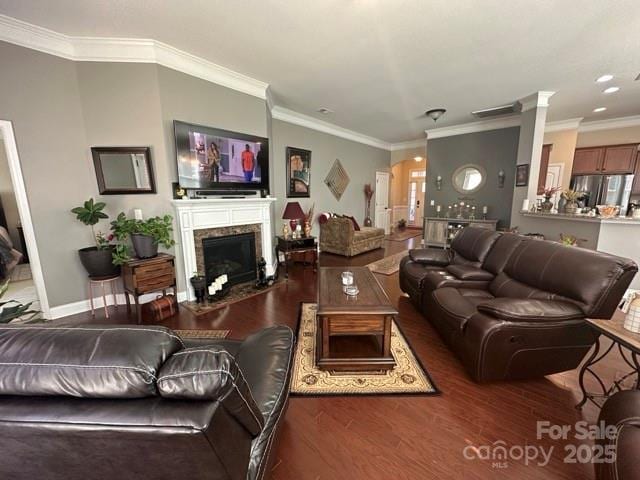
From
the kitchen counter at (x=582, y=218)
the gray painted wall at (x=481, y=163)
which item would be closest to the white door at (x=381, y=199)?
the gray painted wall at (x=481, y=163)

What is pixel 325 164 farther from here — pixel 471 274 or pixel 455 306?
pixel 455 306

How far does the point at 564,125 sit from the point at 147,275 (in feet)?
27.2

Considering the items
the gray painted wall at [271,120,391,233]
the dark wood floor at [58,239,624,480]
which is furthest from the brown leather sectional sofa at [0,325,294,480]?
the gray painted wall at [271,120,391,233]

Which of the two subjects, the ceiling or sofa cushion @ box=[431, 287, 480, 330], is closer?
sofa cushion @ box=[431, 287, 480, 330]

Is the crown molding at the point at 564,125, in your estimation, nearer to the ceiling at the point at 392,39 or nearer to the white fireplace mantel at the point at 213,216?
the ceiling at the point at 392,39

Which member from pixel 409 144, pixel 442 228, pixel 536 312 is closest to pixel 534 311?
pixel 536 312

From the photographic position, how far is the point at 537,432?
155 cm

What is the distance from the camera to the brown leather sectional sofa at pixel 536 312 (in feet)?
5.59

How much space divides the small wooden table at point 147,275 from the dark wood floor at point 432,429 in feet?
6.98

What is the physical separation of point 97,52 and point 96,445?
12.4 ft

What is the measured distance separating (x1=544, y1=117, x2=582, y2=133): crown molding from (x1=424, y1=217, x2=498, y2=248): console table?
8.21ft

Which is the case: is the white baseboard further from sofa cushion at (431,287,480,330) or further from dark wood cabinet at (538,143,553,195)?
dark wood cabinet at (538,143,553,195)

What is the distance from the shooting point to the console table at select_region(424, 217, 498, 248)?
6.03 metres

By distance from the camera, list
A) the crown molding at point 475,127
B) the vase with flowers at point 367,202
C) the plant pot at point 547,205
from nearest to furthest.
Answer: the plant pot at point 547,205
the crown molding at point 475,127
the vase with flowers at point 367,202
